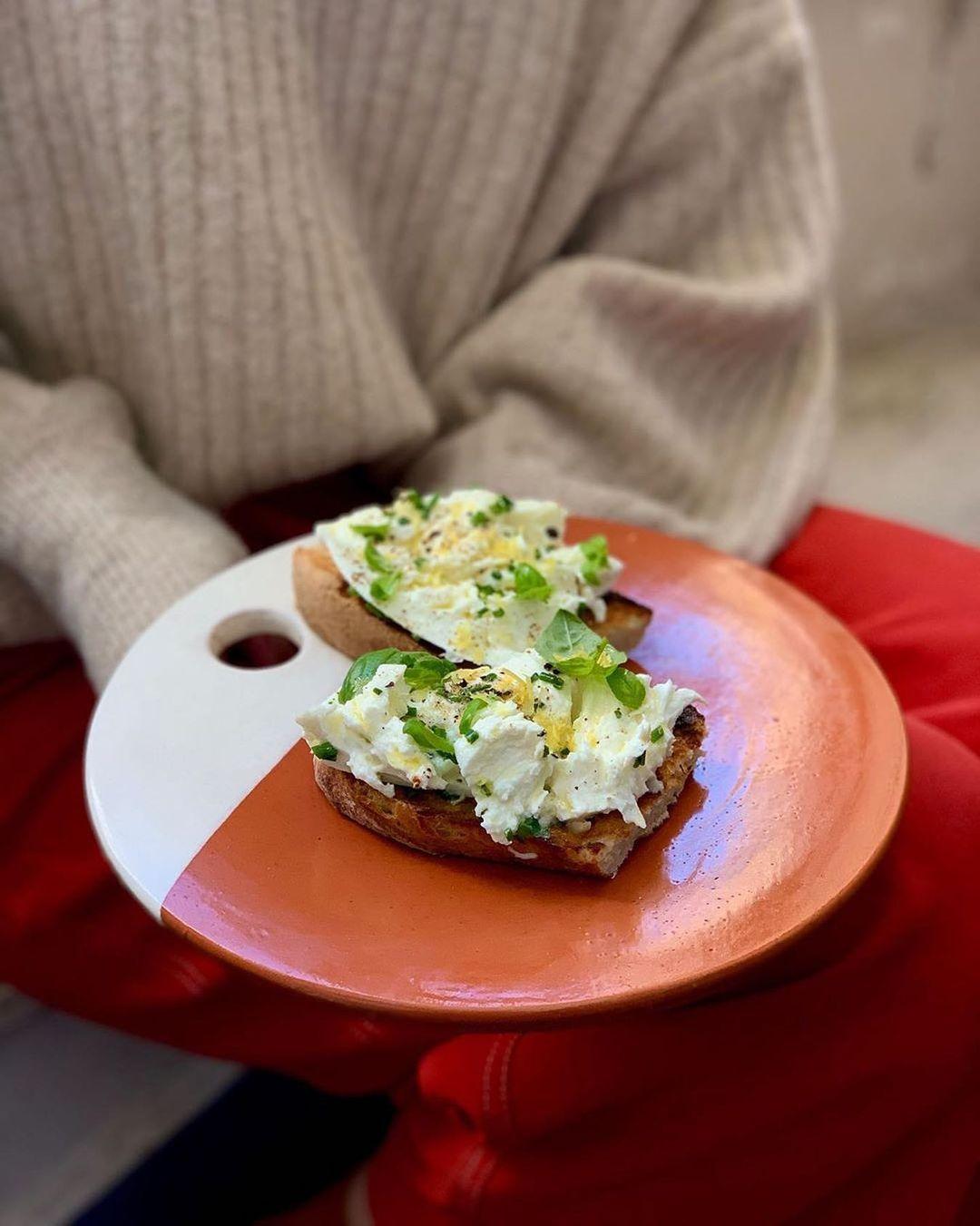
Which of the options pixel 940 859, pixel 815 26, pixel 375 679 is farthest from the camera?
pixel 815 26

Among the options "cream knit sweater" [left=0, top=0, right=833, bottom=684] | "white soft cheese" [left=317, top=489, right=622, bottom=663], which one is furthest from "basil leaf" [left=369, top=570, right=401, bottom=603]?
"cream knit sweater" [left=0, top=0, right=833, bottom=684]

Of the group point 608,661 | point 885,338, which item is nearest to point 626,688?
point 608,661

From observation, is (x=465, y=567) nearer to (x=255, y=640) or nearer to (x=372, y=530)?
(x=372, y=530)

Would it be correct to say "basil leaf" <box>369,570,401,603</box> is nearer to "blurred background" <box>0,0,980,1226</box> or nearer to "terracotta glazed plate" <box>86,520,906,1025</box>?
"terracotta glazed plate" <box>86,520,906,1025</box>

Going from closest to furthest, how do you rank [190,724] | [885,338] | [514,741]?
1. [514,741]
2. [190,724]
3. [885,338]

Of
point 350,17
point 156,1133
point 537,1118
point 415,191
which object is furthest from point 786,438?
point 156,1133

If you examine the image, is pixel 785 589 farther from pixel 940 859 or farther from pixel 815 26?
pixel 815 26
